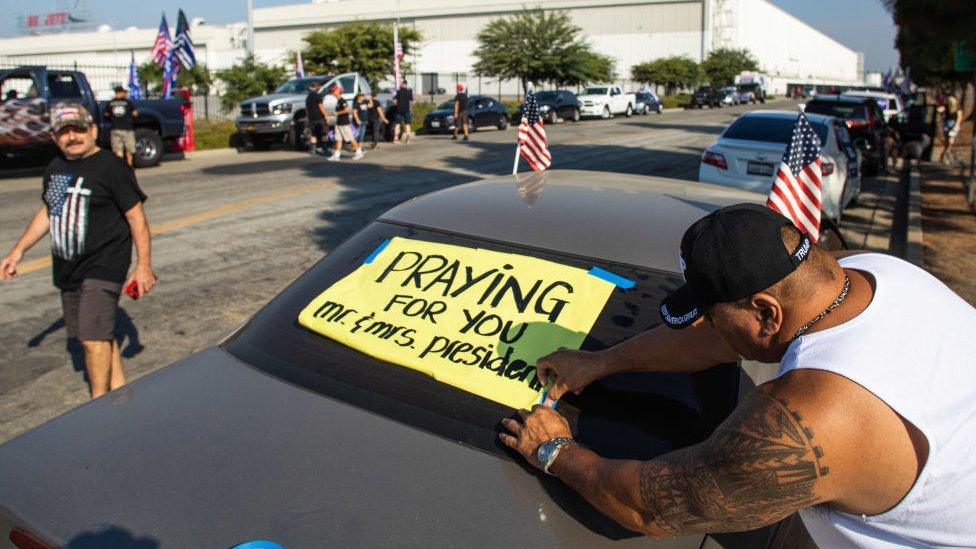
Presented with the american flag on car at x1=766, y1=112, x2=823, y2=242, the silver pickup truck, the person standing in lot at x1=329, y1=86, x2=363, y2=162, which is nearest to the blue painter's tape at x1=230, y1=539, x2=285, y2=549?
the american flag on car at x1=766, y1=112, x2=823, y2=242

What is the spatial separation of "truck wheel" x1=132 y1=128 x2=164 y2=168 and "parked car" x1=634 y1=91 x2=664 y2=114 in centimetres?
3173

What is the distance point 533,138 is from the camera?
8859mm

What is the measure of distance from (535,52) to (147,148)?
107 feet

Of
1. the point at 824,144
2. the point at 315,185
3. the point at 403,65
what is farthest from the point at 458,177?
the point at 403,65

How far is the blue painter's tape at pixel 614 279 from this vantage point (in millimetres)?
2467

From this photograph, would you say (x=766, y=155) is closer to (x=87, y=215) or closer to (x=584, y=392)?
(x=87, y=215)

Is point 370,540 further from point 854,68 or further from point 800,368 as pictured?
point 854,68

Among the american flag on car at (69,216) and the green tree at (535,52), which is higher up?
the green tree at (535,52)

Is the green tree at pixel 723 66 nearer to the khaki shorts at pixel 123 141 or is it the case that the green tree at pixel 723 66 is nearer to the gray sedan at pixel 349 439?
the khaki shorts at pixel 123 141

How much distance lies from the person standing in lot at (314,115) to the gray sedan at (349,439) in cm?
1796

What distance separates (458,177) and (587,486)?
1357cm

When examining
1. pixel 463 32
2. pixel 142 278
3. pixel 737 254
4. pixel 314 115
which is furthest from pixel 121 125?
pixel 463 32

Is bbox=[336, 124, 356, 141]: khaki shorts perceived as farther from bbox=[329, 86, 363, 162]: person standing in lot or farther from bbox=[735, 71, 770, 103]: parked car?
bbox=[735, 71, 770, 103]: parked car

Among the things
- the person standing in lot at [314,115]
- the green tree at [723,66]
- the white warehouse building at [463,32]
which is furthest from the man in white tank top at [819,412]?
the green tree at [723,66]
